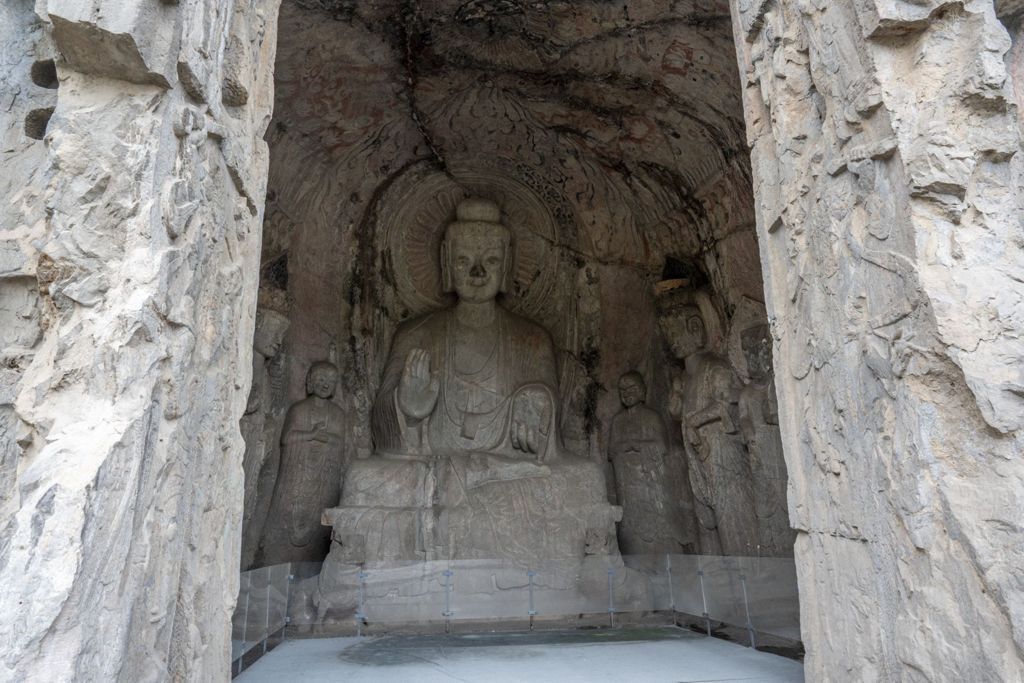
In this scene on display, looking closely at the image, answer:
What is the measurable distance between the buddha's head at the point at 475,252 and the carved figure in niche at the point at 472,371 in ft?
0.03

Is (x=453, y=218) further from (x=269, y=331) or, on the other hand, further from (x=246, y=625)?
(x=246, y=625)

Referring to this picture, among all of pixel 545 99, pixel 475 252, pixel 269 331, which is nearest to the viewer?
pixel 269 331

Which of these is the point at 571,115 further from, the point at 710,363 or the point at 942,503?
the point at 942,503

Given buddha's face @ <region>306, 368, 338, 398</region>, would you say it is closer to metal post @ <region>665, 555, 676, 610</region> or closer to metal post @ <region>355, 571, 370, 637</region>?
metal post @ <region>355, 571, 370, 637</region>

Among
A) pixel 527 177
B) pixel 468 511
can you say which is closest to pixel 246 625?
pixel 468 511

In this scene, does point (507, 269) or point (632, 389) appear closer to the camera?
point (632, 389)

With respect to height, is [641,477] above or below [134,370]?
below

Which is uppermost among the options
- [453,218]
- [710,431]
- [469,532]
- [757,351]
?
[453,218]

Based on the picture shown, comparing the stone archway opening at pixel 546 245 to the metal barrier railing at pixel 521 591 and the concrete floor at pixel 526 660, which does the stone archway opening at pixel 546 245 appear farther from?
the concrete floor at pixel 526 660

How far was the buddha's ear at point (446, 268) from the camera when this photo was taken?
7602mm

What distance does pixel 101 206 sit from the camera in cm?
251

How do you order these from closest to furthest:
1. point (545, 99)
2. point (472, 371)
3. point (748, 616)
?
point (748, 616)
point (545, 99)
point (472, 371)

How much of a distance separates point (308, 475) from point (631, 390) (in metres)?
3.00

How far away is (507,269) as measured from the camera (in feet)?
25.4
